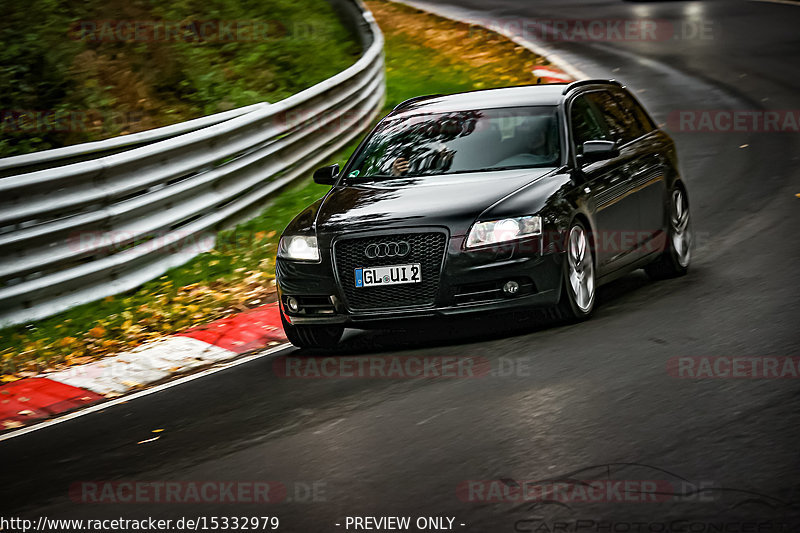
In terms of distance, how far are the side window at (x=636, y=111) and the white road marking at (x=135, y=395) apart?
347 cm

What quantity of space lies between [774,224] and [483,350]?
15.6ft

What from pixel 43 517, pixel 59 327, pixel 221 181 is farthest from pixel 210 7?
pixel 43 517

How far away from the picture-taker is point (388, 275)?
8.10 m

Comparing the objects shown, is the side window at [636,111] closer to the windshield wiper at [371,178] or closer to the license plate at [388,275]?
the windshield wiper at [371,178]

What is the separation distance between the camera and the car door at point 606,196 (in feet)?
29.1

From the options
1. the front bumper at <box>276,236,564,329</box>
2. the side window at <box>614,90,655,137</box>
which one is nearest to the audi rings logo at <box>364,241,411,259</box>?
the front bumper at <box>276,236,564,329</box>

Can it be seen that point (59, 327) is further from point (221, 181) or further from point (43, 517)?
point (43, 517)

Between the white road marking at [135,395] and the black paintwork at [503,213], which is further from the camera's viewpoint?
the black paintwork at [503,213]

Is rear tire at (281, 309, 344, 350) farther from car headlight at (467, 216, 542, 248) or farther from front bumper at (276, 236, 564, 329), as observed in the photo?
car headlight at (467, 216, 542, 248)

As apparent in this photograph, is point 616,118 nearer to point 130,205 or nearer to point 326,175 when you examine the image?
point 326,175

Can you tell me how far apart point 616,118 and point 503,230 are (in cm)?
248

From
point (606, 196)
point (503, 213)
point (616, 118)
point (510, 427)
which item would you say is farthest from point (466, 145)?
point (510, 427)

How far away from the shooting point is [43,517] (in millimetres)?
5473

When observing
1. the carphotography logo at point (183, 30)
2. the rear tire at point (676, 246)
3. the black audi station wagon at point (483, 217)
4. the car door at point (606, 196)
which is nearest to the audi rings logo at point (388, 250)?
the black audi station wagon at point (483, 217)
